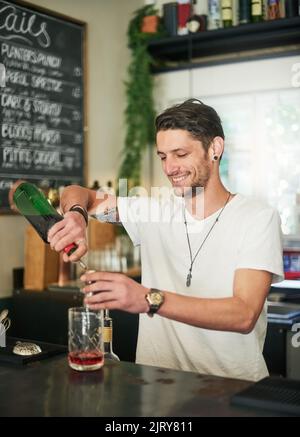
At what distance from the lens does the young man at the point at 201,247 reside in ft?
5.22

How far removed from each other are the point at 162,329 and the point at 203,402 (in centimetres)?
65

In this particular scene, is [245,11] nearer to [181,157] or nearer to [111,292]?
[181,157]

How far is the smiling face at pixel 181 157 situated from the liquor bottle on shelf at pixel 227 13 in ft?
7.15

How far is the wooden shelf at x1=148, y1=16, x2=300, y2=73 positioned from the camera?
3.55m

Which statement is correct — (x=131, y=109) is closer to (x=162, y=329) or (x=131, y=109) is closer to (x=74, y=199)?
(x=74, y=199)

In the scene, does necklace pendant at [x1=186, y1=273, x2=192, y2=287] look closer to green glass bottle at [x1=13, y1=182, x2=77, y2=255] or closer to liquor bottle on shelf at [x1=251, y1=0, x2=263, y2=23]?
green glass bottle at [x1=13, y1=182, x2=77, y2=255]

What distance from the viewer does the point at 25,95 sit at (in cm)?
330

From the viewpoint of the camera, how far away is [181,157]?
1757 millimetres

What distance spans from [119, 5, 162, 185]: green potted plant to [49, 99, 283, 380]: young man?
2.03m

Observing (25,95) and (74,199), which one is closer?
(74,199)

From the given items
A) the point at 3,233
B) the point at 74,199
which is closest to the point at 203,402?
the point at 74,199

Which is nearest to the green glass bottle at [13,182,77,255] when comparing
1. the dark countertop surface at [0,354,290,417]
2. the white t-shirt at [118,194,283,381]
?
the dark countertop surface at [0,354,290,417]

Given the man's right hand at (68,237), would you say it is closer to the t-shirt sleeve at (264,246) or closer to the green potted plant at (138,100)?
the t-shirt sleeve at (264,246)

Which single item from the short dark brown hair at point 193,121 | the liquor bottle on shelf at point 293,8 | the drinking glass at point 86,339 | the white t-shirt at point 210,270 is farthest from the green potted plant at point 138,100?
the drinking glass at point 86,339
